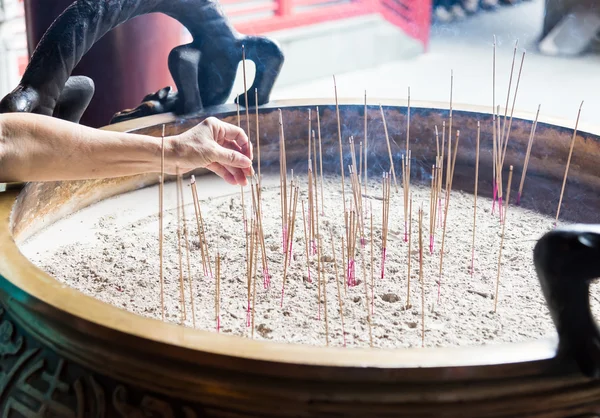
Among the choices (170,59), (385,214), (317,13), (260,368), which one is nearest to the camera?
(260,368)

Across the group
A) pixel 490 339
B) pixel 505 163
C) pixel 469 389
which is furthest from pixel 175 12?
pixel 469 389

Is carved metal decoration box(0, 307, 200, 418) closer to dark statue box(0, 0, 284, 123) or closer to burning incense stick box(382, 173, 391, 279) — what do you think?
burning incense stick box(382, 173, 391, 279)

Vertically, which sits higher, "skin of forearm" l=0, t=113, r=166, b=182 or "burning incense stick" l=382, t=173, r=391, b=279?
"skin of forearm" l=0, t=113, r=166, b=182

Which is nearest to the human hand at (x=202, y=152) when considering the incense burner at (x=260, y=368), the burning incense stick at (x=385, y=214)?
the burning incense stick at (x=385, y=214)

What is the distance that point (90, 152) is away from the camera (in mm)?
1265

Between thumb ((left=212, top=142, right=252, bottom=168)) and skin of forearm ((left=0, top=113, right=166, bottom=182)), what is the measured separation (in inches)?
3.3

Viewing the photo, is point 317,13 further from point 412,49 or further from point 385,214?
point 385,214

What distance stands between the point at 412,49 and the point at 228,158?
5.08 metres

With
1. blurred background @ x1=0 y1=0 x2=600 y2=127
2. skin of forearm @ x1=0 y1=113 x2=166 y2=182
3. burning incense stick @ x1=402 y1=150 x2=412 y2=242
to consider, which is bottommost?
blurred background @ x1=0 y1=0 x2=600 y2=127

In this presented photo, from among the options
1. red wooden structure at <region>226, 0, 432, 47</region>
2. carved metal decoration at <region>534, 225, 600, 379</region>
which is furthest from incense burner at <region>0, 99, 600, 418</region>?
red wooden structure at <region>226, 0, 432, 47</region>

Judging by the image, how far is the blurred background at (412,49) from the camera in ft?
15.5

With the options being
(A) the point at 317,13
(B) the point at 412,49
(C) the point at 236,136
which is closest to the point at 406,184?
(C) the point at 236,136

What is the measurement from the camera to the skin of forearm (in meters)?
1.19

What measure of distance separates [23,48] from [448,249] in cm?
326
